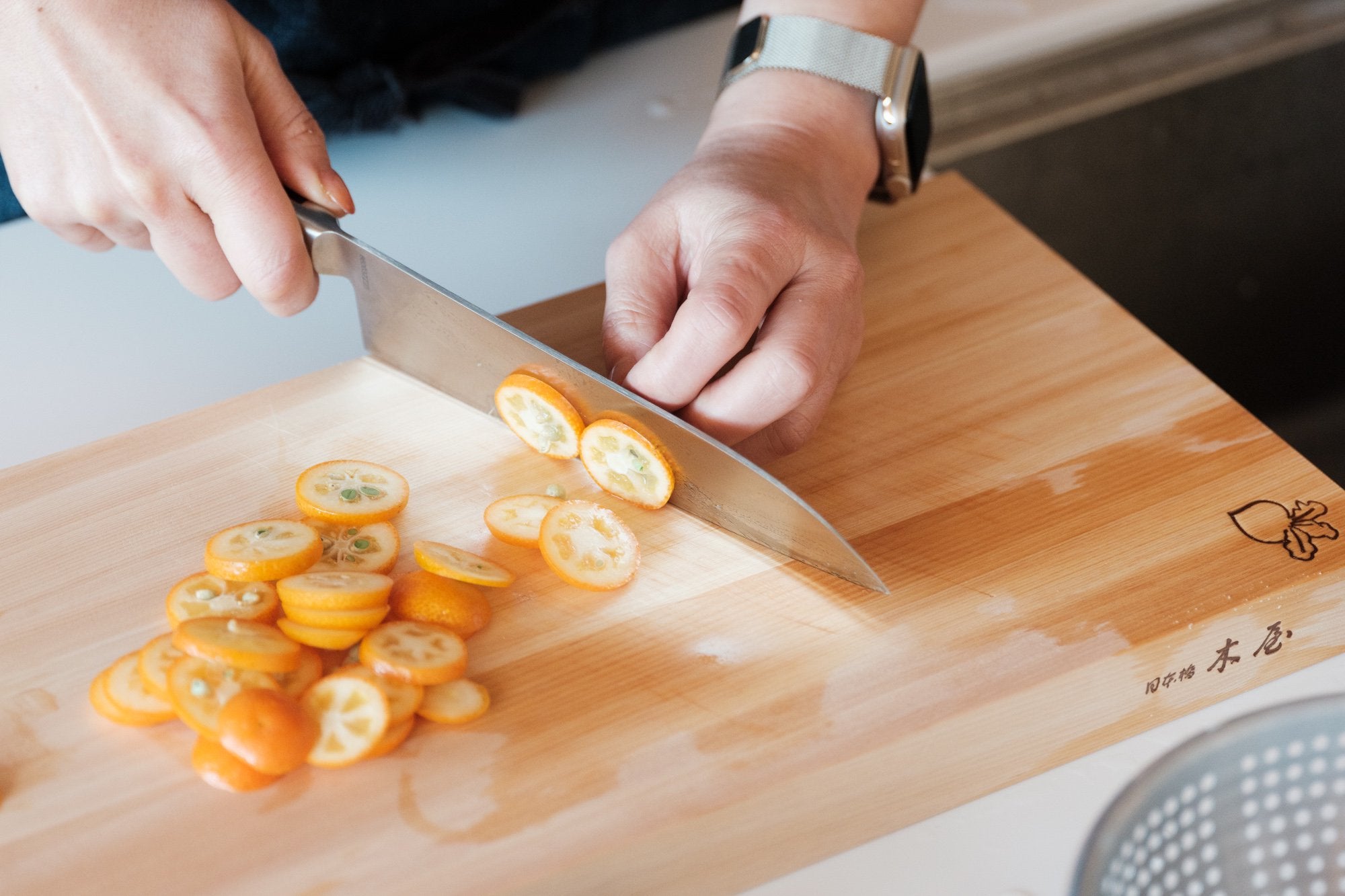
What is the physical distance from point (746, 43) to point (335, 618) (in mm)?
960

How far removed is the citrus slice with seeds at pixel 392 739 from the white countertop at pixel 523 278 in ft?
1.21

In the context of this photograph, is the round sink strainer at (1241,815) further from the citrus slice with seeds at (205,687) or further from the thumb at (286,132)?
the thumb at (286,132)

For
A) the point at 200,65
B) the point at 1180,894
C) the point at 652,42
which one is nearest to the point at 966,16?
the point at 652,42

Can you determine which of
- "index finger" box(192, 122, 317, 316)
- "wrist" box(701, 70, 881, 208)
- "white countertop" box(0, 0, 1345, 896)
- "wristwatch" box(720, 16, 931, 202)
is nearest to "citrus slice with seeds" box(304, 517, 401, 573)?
"index finger" box(192, 122, 317, 316)

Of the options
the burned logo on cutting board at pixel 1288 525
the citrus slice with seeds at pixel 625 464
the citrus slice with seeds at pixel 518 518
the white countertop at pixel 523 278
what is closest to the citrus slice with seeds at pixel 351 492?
the citrus slice with seeds at pixel 518 518

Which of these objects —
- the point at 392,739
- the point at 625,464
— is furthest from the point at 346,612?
the point at 625,464

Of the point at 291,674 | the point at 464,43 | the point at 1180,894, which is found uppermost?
the point at 464,43

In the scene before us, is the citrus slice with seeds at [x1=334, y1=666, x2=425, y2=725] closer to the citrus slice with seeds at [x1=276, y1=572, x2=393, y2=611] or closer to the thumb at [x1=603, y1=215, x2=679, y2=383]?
the citrus slice with seeds at [x1=276, y1=572, x2=393, y2=611]

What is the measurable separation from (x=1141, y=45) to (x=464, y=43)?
1.21 meters

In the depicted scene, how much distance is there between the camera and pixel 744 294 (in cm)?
122

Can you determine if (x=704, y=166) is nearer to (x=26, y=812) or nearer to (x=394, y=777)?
(x=394, y=777)

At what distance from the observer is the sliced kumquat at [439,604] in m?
1.11

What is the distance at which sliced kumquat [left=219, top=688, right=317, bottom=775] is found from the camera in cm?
96

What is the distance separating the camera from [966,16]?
2.09m
